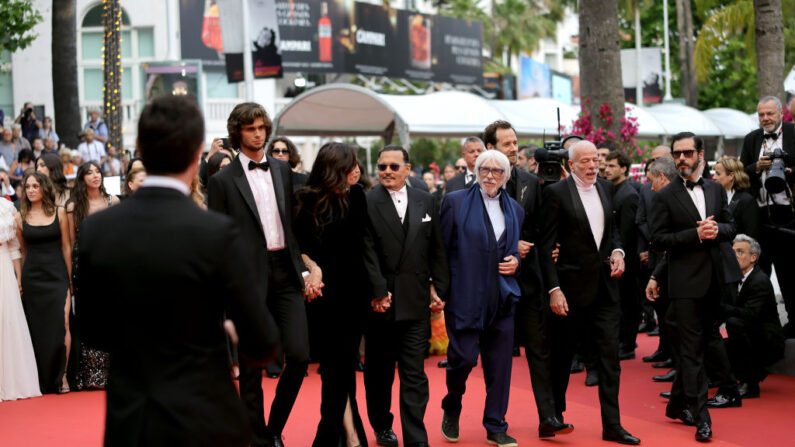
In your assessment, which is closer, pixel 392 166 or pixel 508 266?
pixel 508 266

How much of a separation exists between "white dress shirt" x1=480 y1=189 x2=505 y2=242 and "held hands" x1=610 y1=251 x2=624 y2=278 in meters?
0.88

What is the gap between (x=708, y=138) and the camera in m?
33.2

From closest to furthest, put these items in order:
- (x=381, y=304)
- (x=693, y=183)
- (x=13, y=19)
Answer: (x=381, y=304), (x=693, y=183), (x=13, y=19)

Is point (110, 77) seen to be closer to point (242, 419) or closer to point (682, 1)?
point (242, 419)

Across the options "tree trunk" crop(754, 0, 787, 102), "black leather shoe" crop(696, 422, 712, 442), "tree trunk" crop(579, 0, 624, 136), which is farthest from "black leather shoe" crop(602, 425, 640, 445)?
"tree trunk" crop(754, 0, 787, 102)

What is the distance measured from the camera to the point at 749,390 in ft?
29.9

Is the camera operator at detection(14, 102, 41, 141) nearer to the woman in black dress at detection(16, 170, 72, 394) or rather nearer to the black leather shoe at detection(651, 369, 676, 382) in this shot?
the woman in black dress at detection(16, 170, 72, 394)

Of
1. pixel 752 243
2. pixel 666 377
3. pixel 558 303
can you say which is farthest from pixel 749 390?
pixel 558 303

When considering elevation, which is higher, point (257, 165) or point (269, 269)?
point (257, 165)

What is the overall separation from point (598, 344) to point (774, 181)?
3017 millimetres

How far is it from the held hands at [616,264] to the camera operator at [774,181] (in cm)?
261

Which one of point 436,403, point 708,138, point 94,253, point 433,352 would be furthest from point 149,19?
point 94,253

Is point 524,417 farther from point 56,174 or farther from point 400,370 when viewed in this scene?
point 56,174

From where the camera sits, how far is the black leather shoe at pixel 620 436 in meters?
7.29
